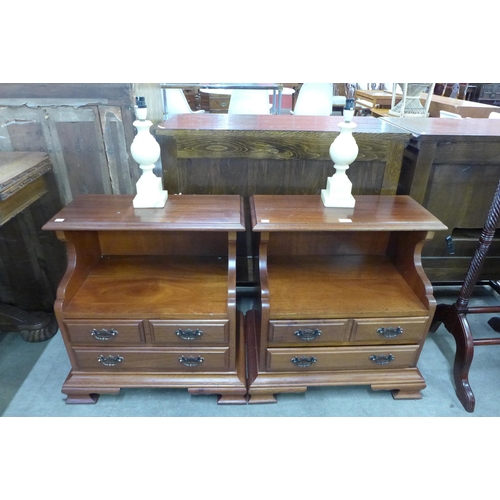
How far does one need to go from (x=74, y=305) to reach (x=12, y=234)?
24.9 inches

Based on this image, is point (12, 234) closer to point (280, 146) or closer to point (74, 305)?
point (74, 305)

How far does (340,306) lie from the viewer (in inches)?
50.6

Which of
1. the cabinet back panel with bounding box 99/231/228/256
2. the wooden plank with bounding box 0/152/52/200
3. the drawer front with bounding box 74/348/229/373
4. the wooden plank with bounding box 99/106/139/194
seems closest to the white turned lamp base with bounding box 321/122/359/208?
the cabinet back panel with bounding box 99/231/228/256

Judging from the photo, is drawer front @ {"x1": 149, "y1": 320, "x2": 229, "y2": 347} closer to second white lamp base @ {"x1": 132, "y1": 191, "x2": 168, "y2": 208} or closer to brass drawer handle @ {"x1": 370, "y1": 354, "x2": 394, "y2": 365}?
second white lamp base @ {"x1": 132, "y1": 191, "x2": 168, "y2": 208}

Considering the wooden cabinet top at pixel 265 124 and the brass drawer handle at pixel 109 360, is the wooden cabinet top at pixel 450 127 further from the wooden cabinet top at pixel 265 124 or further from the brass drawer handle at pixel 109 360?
the brass drawer handle at pixel 109 360

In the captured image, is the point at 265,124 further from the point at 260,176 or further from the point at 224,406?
the point at 224,406

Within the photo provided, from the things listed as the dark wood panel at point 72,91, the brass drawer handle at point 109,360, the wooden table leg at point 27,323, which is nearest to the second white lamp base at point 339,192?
the dark wood panel at point 72,91

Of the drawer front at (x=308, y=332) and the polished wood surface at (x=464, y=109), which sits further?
the polished wood surface at (x=464, y=109)

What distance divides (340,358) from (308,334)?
7.2 inches

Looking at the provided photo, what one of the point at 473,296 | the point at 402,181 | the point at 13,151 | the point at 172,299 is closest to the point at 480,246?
the point at 402,181

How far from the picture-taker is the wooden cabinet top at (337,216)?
120 centimetres

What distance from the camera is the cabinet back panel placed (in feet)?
4.88

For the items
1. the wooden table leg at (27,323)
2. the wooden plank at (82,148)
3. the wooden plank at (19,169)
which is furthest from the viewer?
the wooden table leg at (27,323)

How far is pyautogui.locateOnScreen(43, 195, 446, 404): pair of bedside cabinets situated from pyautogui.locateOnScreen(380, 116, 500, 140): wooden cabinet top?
36 cm
